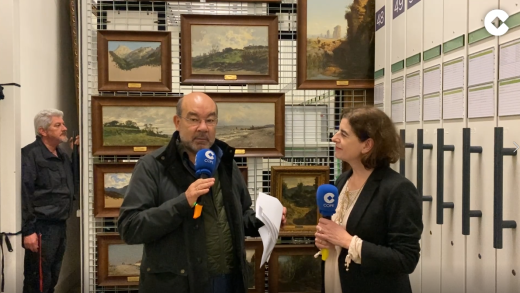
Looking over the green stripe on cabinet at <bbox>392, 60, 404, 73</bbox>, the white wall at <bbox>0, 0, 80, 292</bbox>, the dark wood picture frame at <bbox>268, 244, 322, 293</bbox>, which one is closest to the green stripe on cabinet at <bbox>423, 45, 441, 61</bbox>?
the green stripe on cabinet at <bbox>392, 60, 404, 73</bbox>

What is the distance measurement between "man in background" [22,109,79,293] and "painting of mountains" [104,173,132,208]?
27 centimetres

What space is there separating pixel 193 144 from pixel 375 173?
0.74 m

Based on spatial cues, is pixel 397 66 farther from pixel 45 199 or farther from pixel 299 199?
pixel 45 199

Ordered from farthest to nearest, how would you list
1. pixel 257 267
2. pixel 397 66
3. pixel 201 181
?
pixel 257 267
pixel 397 66
pixel 201 181

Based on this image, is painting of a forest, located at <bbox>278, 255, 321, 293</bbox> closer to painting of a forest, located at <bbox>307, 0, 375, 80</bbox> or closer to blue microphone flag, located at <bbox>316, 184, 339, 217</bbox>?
painting of a forest, located at <bbox>307, 0, 375, 80</bbox>

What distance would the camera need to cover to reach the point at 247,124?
313 cm

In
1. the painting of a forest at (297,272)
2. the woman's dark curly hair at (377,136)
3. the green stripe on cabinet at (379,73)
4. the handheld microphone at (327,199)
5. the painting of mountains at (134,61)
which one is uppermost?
the painting of mountains at (134,61)

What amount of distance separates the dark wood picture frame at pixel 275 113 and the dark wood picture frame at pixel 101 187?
840 millimetres

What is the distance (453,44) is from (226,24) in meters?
1.65

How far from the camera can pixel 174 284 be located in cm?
176

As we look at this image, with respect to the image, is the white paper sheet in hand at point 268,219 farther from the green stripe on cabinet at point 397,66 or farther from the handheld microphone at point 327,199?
the green stripe on cabinet at point 397,66

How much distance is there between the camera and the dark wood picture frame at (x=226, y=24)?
3066 millimetres

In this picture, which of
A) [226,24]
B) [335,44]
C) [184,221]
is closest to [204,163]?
[184,221]

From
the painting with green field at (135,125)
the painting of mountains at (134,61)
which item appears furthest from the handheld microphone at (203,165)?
the painting of mountains at (134,61)
